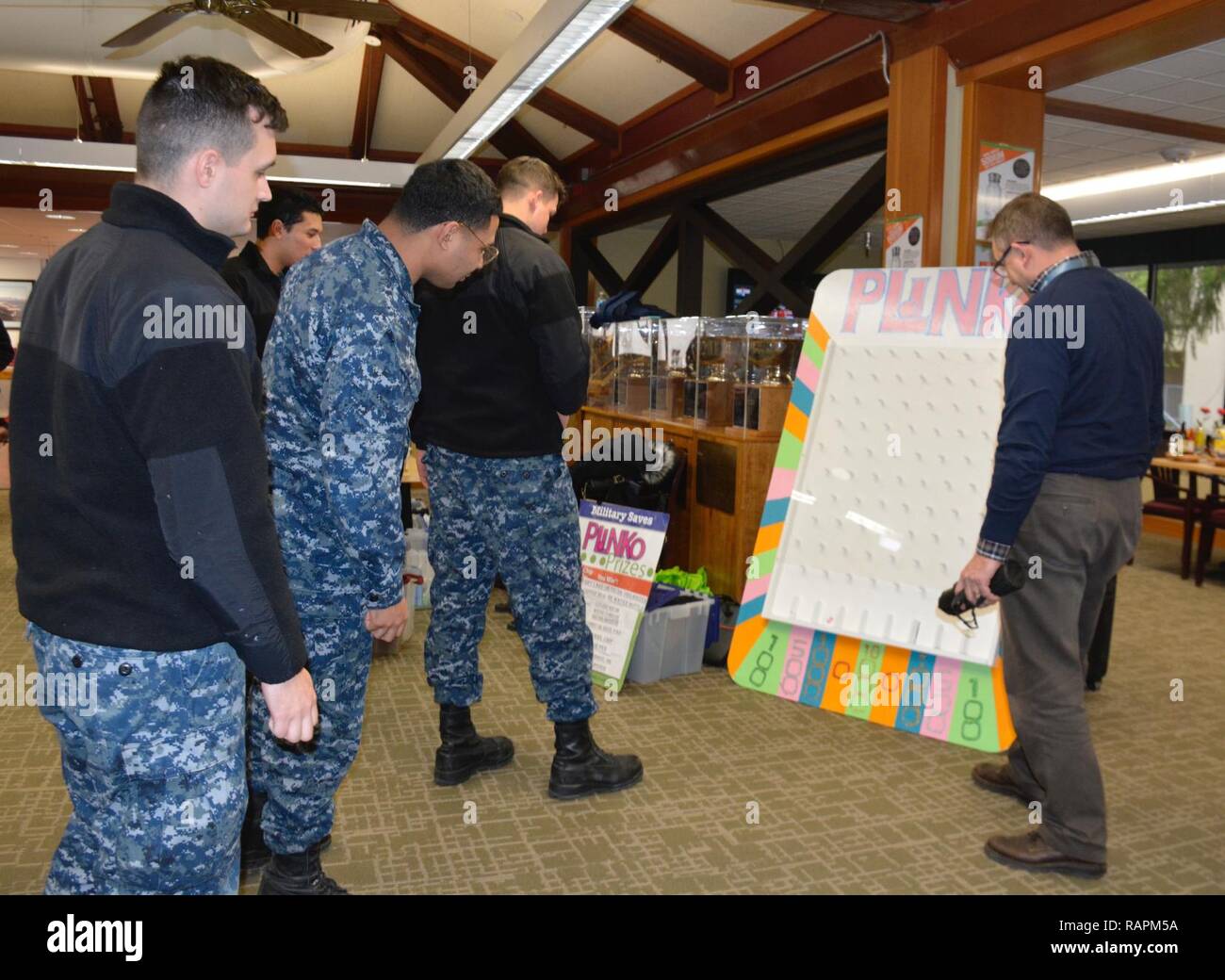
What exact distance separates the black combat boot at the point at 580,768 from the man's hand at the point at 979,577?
1191mm

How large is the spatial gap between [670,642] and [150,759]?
113 inches

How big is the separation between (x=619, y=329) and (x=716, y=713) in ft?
10.9

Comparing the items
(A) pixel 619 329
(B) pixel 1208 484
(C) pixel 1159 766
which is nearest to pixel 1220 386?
(B) pixel 1208 484

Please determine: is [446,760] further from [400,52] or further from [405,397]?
[400,52]

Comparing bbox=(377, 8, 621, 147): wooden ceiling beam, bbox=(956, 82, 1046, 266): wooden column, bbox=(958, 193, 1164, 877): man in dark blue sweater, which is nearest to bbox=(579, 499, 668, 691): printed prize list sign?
bbox=(958, 193, 1164, 877): man in dark blue sweater

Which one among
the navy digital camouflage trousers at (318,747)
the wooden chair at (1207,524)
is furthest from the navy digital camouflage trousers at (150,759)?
the wooden chair at (1207,524)

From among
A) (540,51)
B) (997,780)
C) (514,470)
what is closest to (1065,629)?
(997,780)

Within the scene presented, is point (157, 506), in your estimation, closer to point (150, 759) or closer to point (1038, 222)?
point (150, 759)

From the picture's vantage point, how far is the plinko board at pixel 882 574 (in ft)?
10.7

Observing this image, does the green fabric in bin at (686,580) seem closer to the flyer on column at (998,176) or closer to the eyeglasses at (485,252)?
the flyer on column at (998,176)

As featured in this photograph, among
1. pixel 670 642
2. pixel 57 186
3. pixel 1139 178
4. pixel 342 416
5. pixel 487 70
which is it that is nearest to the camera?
pixel 342 416

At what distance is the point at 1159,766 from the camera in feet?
10.7

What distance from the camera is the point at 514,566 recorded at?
2906mm

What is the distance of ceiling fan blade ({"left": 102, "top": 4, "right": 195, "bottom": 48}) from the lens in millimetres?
4660
